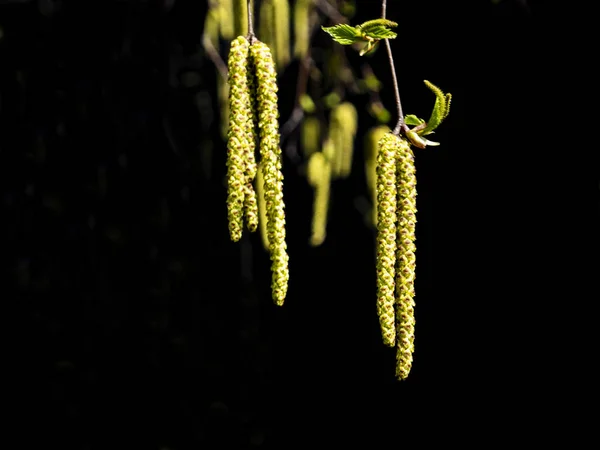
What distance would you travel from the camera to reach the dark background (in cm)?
174

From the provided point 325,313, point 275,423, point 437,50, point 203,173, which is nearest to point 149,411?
point 275,423

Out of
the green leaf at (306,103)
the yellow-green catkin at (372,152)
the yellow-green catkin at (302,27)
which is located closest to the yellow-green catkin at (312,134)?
the green leaf at (306,103)

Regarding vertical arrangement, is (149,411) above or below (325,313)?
below

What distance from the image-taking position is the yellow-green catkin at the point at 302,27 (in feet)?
4.47

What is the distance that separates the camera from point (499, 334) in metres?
1.88

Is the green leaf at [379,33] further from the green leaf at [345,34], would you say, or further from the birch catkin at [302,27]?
the birch catkin at [302,27]

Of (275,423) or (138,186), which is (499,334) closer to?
(275,423)

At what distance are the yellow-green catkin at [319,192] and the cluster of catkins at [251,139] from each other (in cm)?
48

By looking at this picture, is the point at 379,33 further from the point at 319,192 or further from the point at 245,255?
the point at 245,255

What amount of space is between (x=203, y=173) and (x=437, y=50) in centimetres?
55

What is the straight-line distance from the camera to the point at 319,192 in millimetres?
1312

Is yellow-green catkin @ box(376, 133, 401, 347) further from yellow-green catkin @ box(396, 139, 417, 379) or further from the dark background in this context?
the dark background

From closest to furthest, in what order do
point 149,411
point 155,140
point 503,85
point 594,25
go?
point 594,25 < point 503,85 < point 155,140 < point 149,411

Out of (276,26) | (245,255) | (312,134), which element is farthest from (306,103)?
(245,255)
